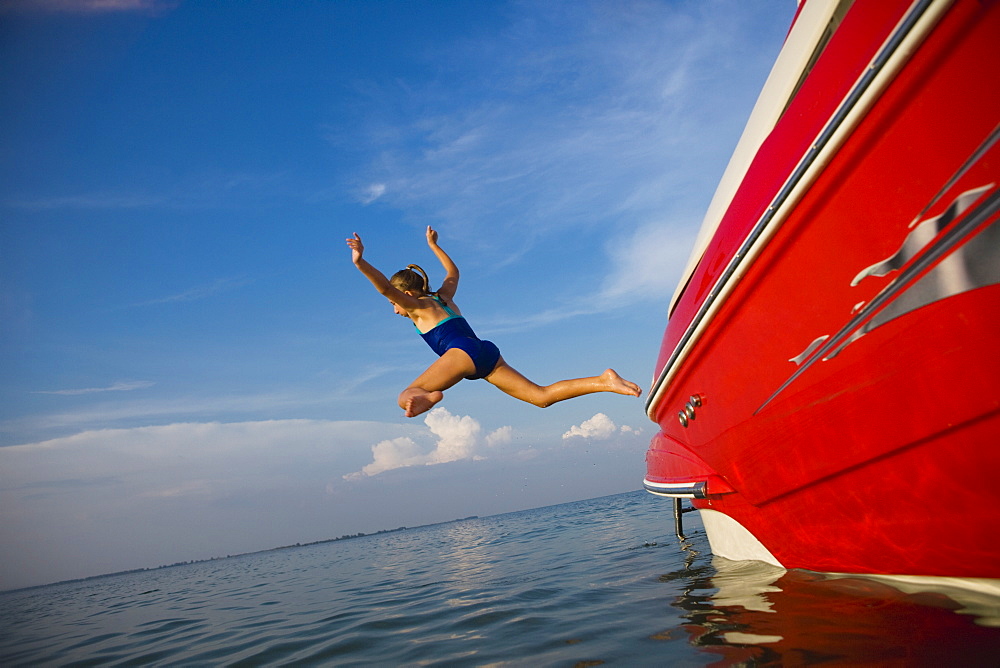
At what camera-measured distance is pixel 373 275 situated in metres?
3.64

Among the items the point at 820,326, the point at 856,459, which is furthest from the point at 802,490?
the point at 820,326

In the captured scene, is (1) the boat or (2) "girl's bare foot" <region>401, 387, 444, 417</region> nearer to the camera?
(1) the boat

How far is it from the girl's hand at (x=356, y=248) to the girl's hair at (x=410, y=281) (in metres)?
0.54

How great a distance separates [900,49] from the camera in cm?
160

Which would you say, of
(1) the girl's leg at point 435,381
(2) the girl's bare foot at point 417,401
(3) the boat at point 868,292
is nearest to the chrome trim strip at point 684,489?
(3) the boat at point 868,292

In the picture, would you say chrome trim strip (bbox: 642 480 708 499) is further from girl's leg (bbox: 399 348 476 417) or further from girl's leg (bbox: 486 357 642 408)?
girl's leg (bbox: 399 348 476 417)

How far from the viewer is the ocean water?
2.10m

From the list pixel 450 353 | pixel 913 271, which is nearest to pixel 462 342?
pixel 450 353

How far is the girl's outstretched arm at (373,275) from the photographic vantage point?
3590mm

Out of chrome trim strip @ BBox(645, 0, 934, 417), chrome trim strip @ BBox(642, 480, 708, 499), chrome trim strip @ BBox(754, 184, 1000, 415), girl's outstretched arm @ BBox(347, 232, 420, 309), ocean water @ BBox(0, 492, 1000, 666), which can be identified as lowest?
ocean water @ BBox(0, 492, 1000, 666)

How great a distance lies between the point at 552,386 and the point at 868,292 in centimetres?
235

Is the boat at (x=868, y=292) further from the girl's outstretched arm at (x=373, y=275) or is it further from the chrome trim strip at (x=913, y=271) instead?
the girl's outstretched arm at (x=373, y=275)

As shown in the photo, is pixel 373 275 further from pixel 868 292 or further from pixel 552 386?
pixel 868 292

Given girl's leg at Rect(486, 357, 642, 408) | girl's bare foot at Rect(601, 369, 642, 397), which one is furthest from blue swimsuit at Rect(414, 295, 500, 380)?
girl's bare foot at Rect(601, 369, 642, 397)
